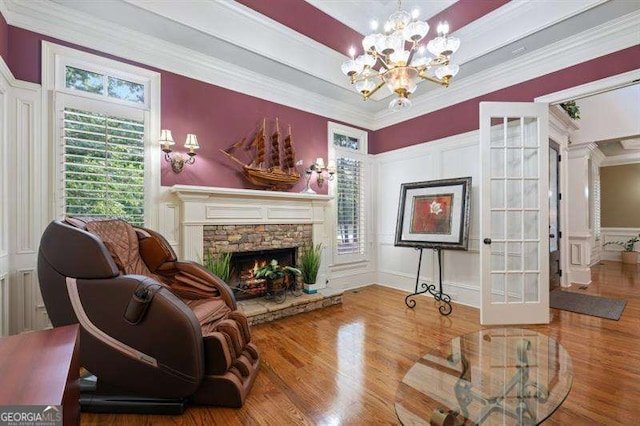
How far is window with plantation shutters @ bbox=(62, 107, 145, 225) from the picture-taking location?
108 inches

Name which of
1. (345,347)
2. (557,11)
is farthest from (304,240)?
(557,11)

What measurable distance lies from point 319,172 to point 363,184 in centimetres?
112

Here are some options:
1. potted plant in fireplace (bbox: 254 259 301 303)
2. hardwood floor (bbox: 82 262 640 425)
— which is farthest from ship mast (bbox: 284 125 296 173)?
hardwood floor (bbox: 82 262 640 425)

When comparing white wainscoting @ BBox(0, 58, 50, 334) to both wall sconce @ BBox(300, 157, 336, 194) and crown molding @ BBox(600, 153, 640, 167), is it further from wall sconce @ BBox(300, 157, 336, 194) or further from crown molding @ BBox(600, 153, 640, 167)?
crown molding @ BBox(600, 153, 640, 167)

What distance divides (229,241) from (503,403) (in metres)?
3.07

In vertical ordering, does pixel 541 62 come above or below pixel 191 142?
above

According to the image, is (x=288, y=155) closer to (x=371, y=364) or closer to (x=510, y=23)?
(x=371, y=364)

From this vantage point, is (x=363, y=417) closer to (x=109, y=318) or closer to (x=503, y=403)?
(x=503, y=403)

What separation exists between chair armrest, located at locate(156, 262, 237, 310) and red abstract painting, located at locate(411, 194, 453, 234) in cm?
300

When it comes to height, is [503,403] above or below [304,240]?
below

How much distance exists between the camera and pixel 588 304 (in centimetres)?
398

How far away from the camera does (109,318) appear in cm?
180

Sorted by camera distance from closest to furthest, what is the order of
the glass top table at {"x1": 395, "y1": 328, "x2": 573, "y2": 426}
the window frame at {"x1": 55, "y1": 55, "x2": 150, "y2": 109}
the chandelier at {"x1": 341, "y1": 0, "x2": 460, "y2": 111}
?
1. the glass top table at {"x1": 395, "y1": 328, "x2": 573, "y2": 426}
2. the chandelier at {"x1": 341, "y1": 0, "x2": 460, "y2": 111}
3. the window frame at {"x1": 55, "y1": 55, "x2": 150, "y2": 109}

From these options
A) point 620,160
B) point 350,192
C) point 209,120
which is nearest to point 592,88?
point 350,192
